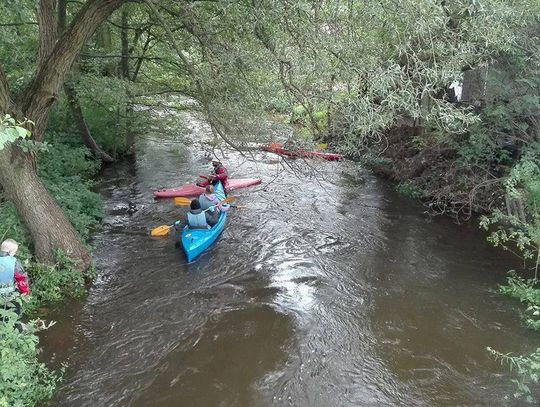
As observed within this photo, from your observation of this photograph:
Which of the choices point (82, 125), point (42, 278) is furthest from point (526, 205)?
point (82, 125)

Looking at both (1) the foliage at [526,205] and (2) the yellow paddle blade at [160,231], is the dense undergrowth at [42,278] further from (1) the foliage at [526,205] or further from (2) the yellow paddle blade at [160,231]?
(1) the foliage at [526,205]

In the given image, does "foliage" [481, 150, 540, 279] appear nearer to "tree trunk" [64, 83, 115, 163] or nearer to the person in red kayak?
the person in red kayak

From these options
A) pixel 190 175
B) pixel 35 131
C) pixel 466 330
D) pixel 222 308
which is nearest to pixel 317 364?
pixel 222 308

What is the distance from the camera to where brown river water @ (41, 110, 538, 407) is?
16.9ft

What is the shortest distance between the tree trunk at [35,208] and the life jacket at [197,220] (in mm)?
2175

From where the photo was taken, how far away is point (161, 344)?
577 cm

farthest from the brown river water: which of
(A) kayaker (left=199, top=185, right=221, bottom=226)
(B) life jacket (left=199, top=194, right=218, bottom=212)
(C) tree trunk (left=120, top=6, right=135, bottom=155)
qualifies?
(C) tree trunk (left=120, top=6, right=135, bottom=155)

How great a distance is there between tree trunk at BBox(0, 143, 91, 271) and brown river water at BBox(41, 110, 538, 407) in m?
0.84

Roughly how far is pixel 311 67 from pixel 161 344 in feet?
12.8

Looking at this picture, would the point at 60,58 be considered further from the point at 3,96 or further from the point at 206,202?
the point at 206,202

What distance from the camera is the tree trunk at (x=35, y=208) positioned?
6152 millimetres

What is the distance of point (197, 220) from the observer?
838cm

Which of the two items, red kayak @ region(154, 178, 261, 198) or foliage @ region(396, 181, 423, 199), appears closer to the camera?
red kayak @ region(154, 178, 261, 198)

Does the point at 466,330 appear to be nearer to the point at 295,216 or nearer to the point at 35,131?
the point at 295,216
